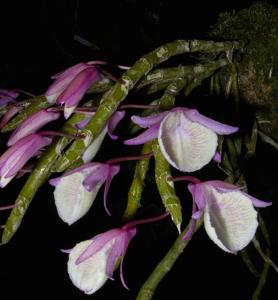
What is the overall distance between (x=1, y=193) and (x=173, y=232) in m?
0.49

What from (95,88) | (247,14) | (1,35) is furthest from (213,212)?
(1,35)

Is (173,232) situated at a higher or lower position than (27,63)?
lower

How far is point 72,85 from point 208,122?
6.9 inches

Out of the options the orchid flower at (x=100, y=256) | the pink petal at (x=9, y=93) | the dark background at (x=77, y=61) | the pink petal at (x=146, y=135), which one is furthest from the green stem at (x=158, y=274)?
the dark background at (x=77, y=61)

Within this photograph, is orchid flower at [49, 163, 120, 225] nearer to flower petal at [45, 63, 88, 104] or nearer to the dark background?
flower petal at [45, 63, 88, 104]

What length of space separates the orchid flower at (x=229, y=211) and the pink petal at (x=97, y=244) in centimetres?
9

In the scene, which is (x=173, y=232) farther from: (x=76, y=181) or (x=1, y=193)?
(x=76, y=181)

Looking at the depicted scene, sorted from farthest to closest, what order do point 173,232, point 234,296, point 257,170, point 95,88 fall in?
point 234,296 < point 173,232 < point 257,170 < point 95,88

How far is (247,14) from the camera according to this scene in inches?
40.8

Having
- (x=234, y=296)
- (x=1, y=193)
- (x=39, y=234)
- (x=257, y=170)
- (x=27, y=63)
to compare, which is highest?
(x=27, y=63)

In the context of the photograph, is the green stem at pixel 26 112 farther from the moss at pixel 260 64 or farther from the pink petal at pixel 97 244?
the moss at pixel 260 64

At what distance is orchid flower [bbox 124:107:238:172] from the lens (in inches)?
22.9

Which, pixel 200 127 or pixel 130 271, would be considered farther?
pixel 130 271

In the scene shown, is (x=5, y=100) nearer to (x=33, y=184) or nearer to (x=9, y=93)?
(x=9, y=93)
